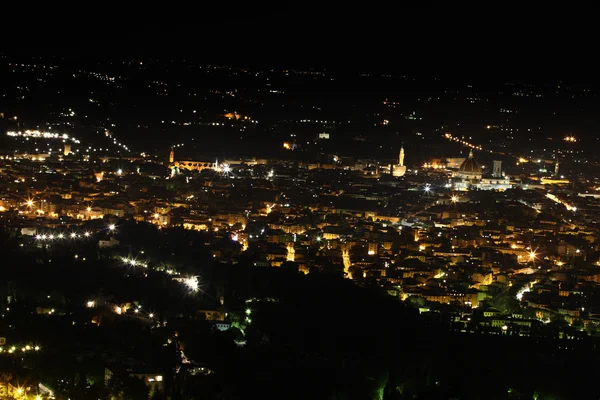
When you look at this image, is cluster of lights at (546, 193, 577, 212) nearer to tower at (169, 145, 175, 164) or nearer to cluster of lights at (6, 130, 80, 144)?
tower at (169, 145, 175, 164)

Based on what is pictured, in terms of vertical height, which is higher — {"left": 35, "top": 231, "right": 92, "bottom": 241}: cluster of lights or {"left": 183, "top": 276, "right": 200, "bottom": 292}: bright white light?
{"left": 35, "top": 231, "right": 92, "bottom": 241}: cluster of lights

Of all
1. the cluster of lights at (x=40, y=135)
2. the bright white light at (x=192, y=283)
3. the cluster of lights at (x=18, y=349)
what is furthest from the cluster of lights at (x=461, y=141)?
the cluster of lights at (x=18, y=349)

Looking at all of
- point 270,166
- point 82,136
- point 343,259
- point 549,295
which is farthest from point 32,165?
point 549,295

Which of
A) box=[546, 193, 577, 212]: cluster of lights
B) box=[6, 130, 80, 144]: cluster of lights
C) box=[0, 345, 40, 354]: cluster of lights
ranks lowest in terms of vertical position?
box=[0, 345, 40, 354]: cluster of lights

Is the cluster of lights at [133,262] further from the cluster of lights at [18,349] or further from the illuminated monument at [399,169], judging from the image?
the illuminated monument at [399,169]

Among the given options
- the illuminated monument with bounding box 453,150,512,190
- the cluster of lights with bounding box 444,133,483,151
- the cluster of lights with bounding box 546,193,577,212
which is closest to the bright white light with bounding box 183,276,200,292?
the cluster of lights with bounding box 546,193,577,212

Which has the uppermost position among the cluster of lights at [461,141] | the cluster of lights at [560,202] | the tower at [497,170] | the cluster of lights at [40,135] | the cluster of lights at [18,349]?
the cluster of lights at [461,141]

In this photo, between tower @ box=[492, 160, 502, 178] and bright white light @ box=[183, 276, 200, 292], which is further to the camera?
tower @ box=[492, 160, 502, 178]

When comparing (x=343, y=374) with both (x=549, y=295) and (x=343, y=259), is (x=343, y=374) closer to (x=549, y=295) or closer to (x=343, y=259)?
(x=549, y=295)

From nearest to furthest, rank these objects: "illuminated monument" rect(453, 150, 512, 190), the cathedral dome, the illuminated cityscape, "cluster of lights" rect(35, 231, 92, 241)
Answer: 1. the illuminated cityscape
2. "cluster of lights" rect(35, 231, 92, 241)
3. "illuminated monument" rect(453, 150, 512, 190)
4. the cathedral dome

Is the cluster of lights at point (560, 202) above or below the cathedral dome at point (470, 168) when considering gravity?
below
